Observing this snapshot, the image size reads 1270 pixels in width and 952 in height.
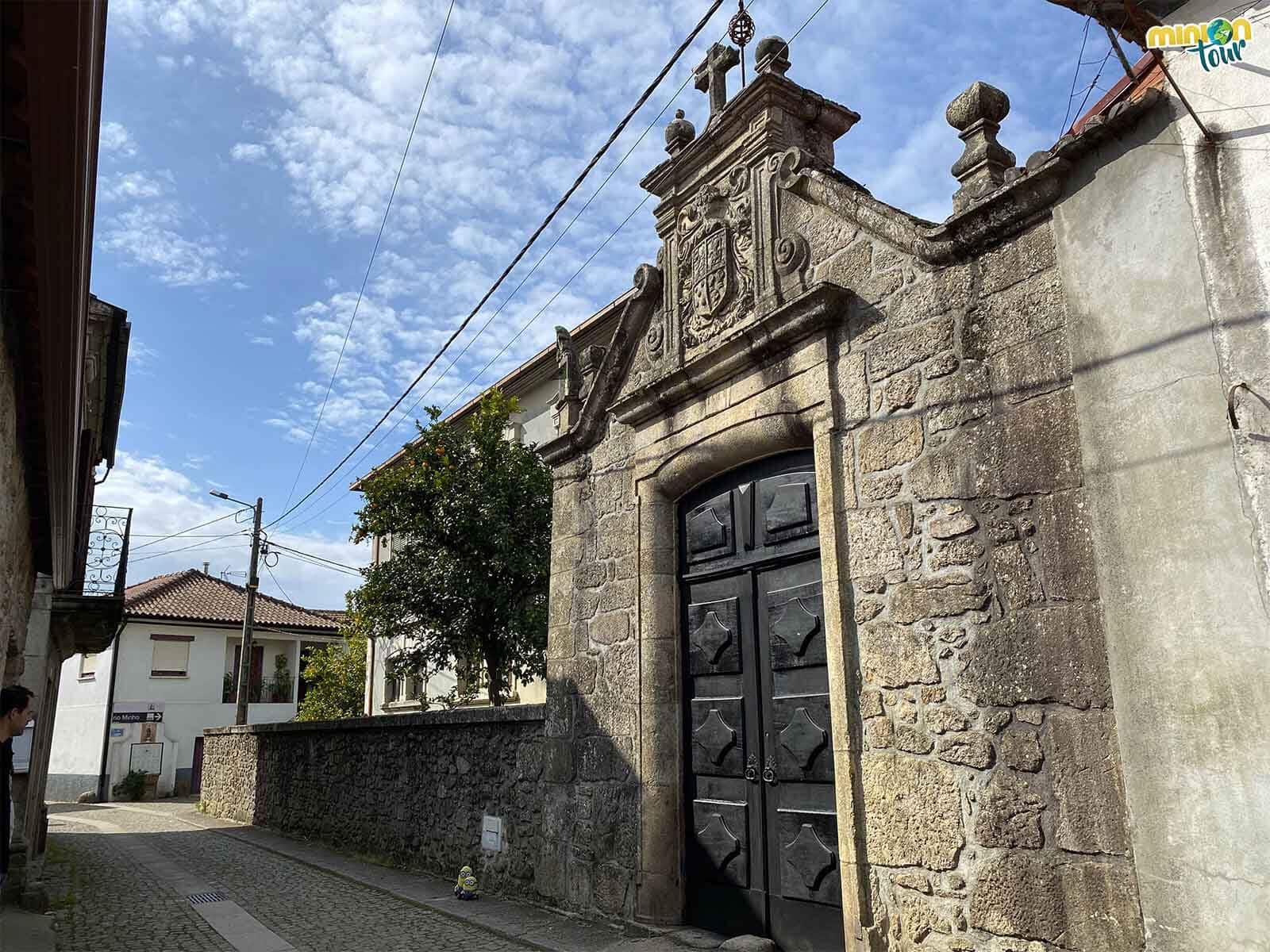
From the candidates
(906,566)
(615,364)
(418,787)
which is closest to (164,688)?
(418,787)

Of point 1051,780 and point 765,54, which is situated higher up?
point 765,54

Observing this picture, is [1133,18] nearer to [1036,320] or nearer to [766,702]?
[1036,320]

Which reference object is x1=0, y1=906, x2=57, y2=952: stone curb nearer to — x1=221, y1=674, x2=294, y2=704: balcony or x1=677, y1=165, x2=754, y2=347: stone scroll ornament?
x1=677, y1=165, x2=754, y2=347: stone scroll ornament

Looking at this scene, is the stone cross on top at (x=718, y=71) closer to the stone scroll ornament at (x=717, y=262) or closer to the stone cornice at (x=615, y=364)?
the stone scroll ornament at (x=717, y=262)

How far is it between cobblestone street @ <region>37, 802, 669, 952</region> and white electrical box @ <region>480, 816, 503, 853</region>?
462 millimetres

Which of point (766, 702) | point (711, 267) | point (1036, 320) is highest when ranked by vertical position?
point (711, 267)

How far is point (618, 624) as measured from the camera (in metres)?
6.41

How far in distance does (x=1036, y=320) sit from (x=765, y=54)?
110 inches

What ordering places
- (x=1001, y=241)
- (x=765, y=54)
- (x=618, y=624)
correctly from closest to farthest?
(x=1001, y=241) → (x=765, y=54) → (x=618, y=624)

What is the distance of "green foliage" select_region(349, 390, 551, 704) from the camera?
11953 millimetres

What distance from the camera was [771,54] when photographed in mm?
5773

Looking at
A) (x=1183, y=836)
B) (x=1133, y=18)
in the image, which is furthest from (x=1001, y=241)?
(x=1183, y=836)

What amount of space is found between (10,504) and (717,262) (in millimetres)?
4164

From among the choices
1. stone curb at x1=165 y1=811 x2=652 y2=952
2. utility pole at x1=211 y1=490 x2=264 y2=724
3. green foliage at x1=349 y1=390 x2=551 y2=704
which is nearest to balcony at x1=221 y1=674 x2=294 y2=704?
utility pole at x1=211 y1=490 x2=264 y2=724
